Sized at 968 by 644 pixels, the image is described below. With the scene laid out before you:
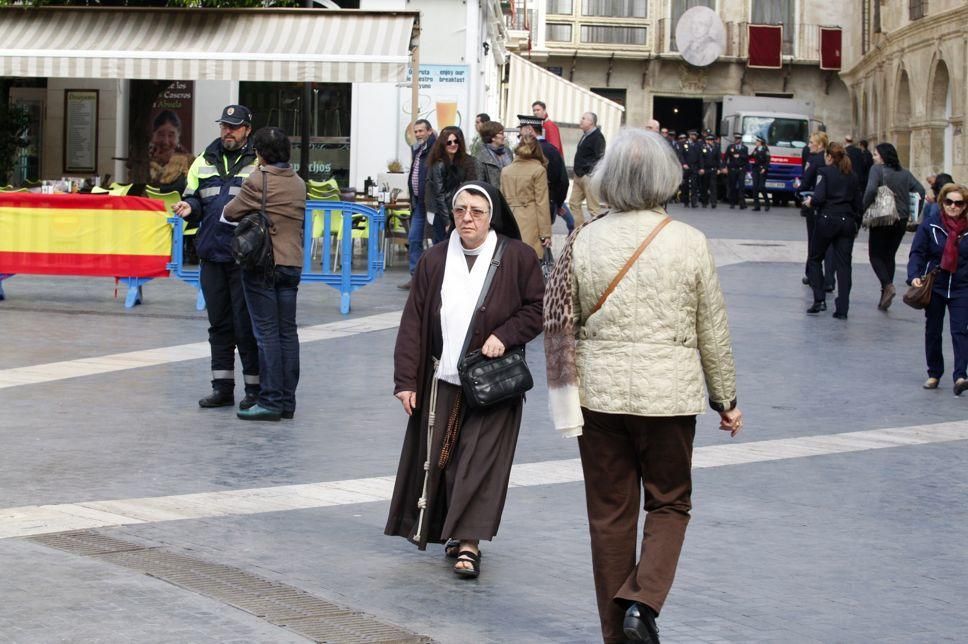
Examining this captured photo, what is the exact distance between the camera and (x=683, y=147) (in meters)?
39.1

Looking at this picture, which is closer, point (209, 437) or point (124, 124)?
point (209, 437)

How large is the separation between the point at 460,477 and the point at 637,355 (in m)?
1.34

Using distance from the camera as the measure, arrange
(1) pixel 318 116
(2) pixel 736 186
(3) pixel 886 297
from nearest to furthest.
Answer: (3) pixel 886 297 < (1) pixel 318 116 < (2) pixel 736 186

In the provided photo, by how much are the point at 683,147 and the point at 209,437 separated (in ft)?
104

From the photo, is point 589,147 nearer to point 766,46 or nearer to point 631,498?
point 631,498

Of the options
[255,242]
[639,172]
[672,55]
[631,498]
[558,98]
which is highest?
[672,55]

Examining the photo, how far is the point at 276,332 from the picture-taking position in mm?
9078

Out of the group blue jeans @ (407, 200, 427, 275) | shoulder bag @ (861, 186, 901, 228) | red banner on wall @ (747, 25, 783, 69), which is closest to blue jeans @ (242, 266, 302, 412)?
blue jeans @ (407, 200, 427, 275)

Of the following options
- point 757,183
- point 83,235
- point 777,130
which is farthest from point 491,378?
point 777,130

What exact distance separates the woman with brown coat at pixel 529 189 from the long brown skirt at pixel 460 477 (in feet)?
26.7

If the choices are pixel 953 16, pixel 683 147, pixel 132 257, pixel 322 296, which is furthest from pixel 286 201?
pixel 683 147

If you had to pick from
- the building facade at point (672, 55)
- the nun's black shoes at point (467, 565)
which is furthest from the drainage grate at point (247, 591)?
the building facade at point (672, 55)

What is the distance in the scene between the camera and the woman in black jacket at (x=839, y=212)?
15367mm

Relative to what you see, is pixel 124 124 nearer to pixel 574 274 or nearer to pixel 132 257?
pixel 132 257
